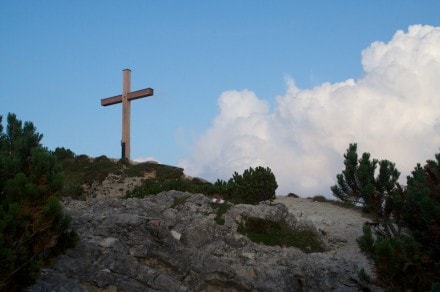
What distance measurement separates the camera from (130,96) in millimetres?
26562

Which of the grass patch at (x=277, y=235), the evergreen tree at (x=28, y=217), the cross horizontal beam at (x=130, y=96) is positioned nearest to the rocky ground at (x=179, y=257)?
the grass patch at (x=277, y=235)

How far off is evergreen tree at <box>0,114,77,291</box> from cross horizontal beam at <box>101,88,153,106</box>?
16547 millimetres

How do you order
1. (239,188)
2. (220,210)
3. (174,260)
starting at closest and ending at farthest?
(174,260) < (220,210) < (239,188)

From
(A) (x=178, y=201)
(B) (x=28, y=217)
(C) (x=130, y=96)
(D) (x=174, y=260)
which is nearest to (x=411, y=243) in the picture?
(D) (x=174, y=260)

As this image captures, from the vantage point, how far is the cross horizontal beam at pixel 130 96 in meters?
26.0

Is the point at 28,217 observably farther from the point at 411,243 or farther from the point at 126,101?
the point at 126,101

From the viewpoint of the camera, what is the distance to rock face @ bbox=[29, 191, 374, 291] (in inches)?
467

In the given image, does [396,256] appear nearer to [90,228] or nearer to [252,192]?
[90,228]

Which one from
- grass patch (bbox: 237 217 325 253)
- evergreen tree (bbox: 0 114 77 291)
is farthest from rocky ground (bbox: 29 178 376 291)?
evergreen tree (bbox: 0 114 77 291)

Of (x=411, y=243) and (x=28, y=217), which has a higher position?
(x=28, y=217)

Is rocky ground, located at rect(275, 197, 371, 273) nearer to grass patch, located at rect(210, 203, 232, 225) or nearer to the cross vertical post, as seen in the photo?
grass patch, located at rect(210, 203, 232, 225)

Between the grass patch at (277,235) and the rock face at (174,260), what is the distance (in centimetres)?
39

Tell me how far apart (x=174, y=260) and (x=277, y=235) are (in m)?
4.62

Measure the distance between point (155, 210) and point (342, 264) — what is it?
6107 millimetres
